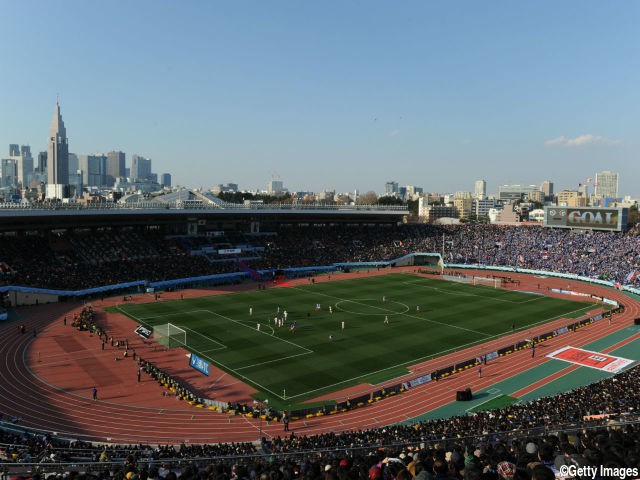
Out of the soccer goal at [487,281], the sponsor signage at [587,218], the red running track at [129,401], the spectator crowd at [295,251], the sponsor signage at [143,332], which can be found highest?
the sponsor signage at [587,218]

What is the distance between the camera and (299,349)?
3806cm

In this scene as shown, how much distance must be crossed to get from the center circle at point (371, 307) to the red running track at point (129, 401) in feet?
42.9

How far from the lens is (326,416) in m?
27.7

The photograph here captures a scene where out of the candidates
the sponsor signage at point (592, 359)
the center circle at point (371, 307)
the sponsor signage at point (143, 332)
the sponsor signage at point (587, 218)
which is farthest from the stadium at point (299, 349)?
the sponsor signage at point (587, 218)

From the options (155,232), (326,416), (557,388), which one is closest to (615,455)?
(326,416)

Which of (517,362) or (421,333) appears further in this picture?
(421,333)

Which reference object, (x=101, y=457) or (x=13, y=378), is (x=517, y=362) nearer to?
(x=101, y=457)

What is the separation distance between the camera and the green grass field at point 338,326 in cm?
3353

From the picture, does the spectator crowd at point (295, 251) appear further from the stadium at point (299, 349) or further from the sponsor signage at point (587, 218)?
the sponsor signage at point (587, 218)

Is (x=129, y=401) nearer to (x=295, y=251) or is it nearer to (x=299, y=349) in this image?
(x=299, y=349)

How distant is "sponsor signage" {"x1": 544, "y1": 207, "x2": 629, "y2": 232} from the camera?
261 ft

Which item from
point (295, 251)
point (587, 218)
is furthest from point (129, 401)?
point (587, 218)

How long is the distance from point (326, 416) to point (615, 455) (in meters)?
20.7

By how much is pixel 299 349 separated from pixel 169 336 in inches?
406
